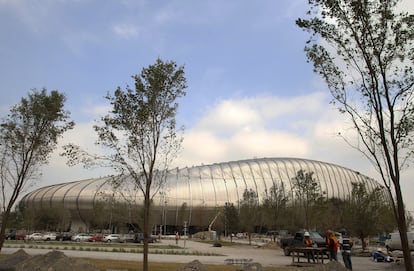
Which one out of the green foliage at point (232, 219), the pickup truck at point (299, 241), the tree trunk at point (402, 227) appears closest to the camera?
the tree trunk at point (402, 227)

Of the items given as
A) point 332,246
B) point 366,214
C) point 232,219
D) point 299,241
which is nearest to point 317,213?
point 366,214

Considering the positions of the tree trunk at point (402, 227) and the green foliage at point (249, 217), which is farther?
the green foliage at point (249, 217)

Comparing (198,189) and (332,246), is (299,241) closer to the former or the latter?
(332,246)

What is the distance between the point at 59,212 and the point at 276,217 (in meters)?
55.8

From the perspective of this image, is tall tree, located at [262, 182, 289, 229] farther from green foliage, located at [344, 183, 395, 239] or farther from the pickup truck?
the pickup truck

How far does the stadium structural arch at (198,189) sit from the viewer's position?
357 feet

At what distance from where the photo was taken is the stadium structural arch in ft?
357

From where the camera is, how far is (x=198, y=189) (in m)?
115

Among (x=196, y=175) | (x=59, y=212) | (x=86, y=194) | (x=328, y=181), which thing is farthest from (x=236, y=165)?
(x=59, y=212)

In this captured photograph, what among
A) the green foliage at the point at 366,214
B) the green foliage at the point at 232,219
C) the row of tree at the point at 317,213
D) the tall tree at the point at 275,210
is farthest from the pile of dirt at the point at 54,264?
the green foliage at the point at 232,219

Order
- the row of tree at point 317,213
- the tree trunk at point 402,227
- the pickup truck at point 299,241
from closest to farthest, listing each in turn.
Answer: the tree trunk at point 402,227, the pickup truck at point 299,241, the row of tree at point 317,213

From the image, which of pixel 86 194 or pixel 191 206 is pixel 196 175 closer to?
pixel 191 206

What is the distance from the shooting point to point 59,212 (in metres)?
95.9

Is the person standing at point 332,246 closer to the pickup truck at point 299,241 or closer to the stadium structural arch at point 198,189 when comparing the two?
the pickup truck at point 299,241
